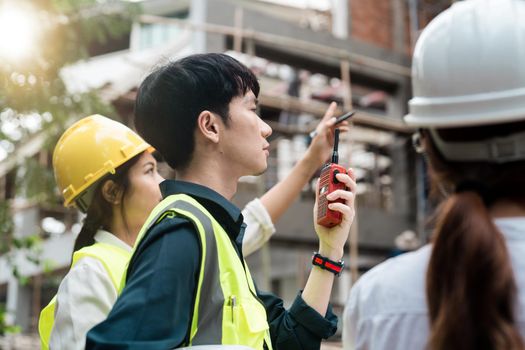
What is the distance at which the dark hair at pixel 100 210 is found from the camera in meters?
2.16

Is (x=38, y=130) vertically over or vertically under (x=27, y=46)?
under

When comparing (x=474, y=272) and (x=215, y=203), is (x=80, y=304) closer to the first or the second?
(x=215, y=203)

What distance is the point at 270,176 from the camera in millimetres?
13094

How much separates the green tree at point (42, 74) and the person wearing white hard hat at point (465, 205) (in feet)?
15.0

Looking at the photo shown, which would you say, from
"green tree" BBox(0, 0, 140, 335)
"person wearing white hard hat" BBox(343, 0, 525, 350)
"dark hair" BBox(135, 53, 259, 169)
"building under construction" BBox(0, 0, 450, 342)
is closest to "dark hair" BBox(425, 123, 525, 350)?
"person wearing white hard hat" BBox(343, 0, 525, 350)

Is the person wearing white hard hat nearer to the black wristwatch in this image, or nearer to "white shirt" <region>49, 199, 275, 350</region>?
the black wristwatch

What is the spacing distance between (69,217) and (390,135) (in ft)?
23.5

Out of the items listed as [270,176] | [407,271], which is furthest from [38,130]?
[270,176]

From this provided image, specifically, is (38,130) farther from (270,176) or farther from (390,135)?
(390,135)

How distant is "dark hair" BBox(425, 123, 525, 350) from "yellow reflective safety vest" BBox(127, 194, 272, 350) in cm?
51

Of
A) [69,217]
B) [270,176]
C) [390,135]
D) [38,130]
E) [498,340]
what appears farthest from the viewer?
[69,217]

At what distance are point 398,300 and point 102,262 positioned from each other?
3.39 feet

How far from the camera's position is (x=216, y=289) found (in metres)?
1.39

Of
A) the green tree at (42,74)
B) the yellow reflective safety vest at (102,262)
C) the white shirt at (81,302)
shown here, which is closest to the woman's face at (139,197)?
the yellow reflective safety vest at (102,262)
